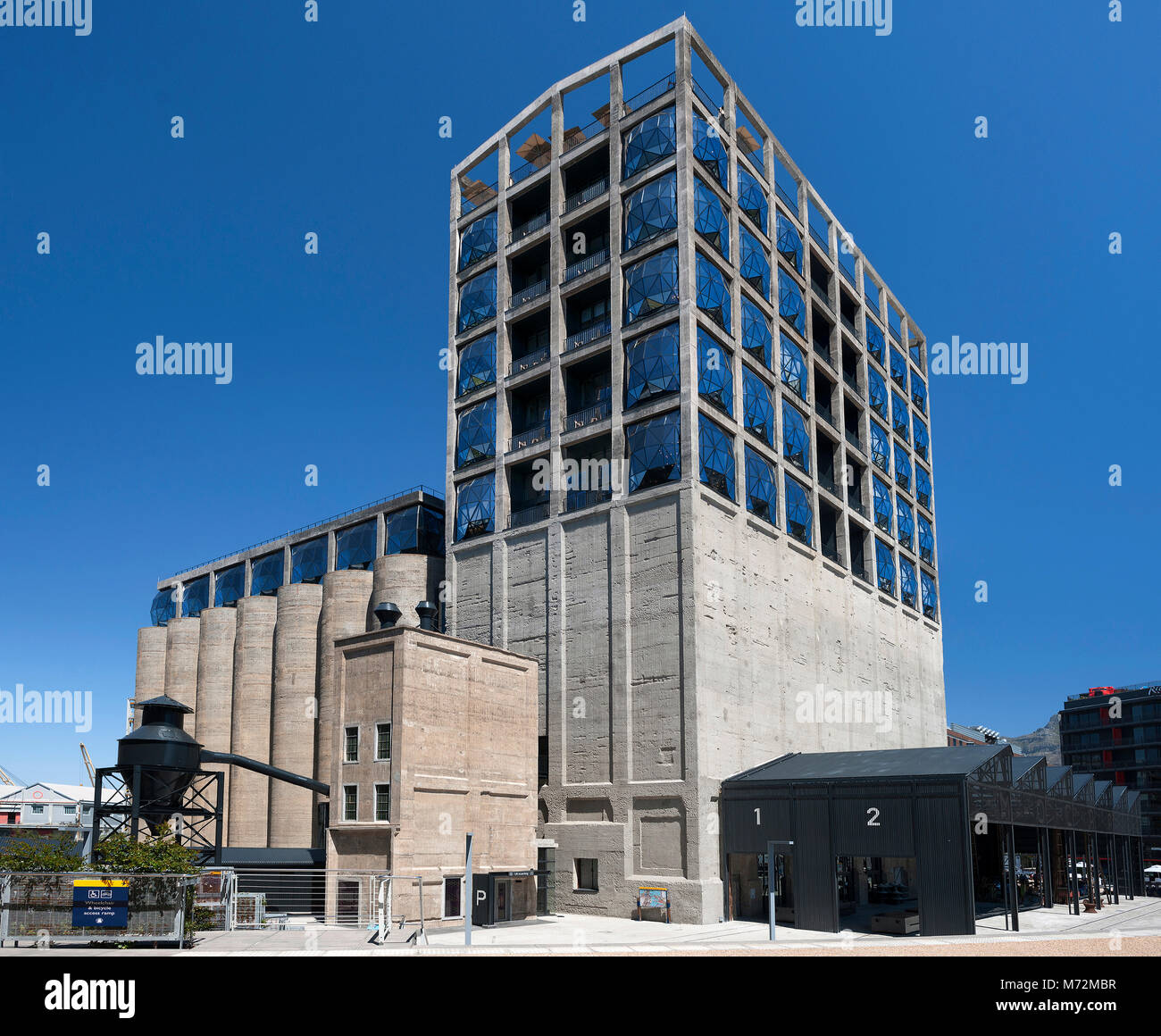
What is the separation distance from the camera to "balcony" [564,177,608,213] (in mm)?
55125

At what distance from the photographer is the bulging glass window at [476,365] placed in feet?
194

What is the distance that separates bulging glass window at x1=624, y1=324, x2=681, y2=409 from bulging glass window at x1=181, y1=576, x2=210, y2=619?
5187 centimetres

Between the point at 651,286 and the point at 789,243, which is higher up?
the point at 789,243

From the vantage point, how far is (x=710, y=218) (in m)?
52.5

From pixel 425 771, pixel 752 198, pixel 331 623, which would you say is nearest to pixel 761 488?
pixel 752 198

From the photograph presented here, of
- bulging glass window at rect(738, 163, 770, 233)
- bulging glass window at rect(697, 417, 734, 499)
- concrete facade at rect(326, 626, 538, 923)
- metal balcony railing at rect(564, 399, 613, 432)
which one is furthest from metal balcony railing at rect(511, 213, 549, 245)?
concrete facade at rect(326, 626, 538, 923)

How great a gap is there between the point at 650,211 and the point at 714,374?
9.01m

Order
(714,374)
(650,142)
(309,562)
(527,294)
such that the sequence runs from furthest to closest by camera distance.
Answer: (309,562) < (527,294) < (650,142) < (714,374)

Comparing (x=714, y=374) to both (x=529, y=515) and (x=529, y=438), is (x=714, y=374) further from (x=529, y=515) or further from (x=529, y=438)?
(x=529, y=515)

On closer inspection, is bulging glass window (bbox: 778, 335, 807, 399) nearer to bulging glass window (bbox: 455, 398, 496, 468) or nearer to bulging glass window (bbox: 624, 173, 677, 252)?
bulging glass window (bbox: 624, 173, 677, 252)

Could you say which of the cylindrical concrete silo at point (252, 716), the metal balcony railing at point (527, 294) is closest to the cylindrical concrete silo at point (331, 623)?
the cylindrical concrete silo at point (252, 716)

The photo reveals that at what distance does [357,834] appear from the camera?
39.9 m
